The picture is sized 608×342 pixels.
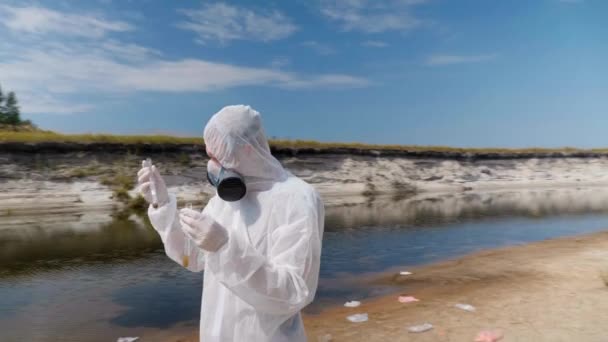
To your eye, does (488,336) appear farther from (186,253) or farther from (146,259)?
(146,259)

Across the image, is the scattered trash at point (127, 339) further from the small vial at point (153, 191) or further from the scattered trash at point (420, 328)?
the small vial at point (153, 191)

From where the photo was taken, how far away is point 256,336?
192 centimetres

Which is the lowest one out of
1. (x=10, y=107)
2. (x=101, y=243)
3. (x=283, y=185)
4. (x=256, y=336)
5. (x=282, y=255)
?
(x=101, y=243)

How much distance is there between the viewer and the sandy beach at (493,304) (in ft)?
17.5

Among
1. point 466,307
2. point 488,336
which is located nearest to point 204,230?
point 488,336

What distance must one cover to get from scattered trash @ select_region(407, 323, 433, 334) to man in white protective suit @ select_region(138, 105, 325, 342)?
12.7ft

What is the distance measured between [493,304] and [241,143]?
5814 millimetres

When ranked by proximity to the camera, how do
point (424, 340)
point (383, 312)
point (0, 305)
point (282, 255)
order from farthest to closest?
1. point (0, 305)
2. point (383, 312)
3. point (424, 340)
4. point (282, 255)

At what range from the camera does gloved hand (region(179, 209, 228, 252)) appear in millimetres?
1585

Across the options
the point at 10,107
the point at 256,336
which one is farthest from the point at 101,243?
the point at 10,107

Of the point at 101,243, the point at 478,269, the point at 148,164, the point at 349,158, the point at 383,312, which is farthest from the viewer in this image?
the point at 349,158

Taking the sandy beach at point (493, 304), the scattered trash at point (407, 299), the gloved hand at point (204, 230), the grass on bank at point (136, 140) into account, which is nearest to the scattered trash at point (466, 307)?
the sandy beach at point (493, 304)

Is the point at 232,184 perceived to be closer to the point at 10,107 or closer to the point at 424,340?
the point at 424,340

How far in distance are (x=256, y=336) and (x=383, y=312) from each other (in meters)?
4.93
